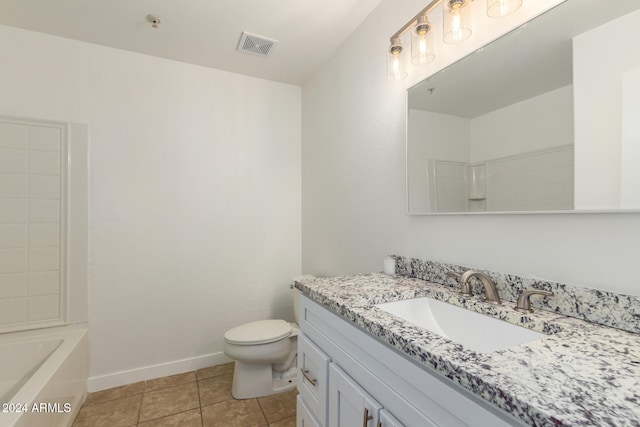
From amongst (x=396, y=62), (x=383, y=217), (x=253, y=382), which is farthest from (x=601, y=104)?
(x=253, y=382)

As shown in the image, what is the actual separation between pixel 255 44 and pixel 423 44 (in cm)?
A: 127

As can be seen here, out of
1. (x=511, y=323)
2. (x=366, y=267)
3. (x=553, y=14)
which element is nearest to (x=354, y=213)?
(x=366, y=267)

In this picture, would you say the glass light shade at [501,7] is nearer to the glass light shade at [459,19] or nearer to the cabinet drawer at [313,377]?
the glass light shade at [459,19]

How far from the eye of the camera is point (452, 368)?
58 centimetres

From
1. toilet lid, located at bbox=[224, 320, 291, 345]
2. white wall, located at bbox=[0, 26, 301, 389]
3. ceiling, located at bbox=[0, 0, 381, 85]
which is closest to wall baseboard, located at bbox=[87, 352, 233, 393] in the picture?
white wall, located at bbox=[0, 26, 301, 389]

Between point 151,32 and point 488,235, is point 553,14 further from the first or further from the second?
point 151,32

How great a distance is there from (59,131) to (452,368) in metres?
2.60

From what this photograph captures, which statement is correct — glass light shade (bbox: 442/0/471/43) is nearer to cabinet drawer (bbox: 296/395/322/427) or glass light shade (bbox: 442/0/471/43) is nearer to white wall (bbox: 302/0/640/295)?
white wall (bbox: 302/0/640/295)

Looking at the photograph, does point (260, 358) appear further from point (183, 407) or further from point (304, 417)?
point (304, 417)

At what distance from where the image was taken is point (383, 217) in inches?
65.0

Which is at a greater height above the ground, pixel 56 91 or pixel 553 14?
pixel 56 91

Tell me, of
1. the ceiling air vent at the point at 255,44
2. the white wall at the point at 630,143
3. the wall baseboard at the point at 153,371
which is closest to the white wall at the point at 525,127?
the white wall at the point at 630,143

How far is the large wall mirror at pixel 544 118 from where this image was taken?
77cm

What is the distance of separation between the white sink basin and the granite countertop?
3cm
